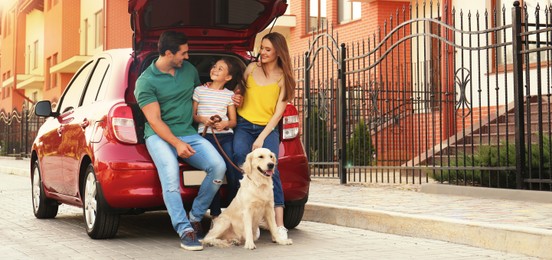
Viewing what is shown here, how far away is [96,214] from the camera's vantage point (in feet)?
24.9

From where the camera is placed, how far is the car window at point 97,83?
8180 mm

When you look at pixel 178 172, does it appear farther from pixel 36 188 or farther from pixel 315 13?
pixel 315 13

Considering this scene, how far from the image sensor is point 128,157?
736 cm

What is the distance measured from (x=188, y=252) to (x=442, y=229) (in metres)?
2.30

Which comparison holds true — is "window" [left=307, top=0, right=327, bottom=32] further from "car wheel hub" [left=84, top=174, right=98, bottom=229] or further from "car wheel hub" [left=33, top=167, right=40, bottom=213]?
"car wheel hub" [left=84, top=174, right=98, bottom=229]

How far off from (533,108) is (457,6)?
4774mm

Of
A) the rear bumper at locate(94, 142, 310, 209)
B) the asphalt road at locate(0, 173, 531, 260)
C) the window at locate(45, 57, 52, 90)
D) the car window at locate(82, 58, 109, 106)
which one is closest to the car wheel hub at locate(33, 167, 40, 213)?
the asphalt road at locate(0, 173, 531, 260)

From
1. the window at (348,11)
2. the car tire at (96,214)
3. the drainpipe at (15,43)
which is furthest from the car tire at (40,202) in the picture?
the drainpipe at (15,43)

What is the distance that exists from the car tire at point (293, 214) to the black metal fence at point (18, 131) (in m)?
24.2

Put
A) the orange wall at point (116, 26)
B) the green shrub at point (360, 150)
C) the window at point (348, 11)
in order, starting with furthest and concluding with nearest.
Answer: the orange wall at point (116, 26) → the window at point (348, 11) → the green shrub at point (360, 150)

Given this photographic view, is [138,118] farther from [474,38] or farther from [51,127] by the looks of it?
[474,38]

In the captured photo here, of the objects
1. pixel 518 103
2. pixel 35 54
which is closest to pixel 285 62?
pixel 518 103

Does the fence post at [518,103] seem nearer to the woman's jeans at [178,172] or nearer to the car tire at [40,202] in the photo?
the woman's jeans at [178,172]

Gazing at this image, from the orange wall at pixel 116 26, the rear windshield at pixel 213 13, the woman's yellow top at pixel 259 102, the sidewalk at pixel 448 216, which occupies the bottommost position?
the sidewalk at pixel 448 216
